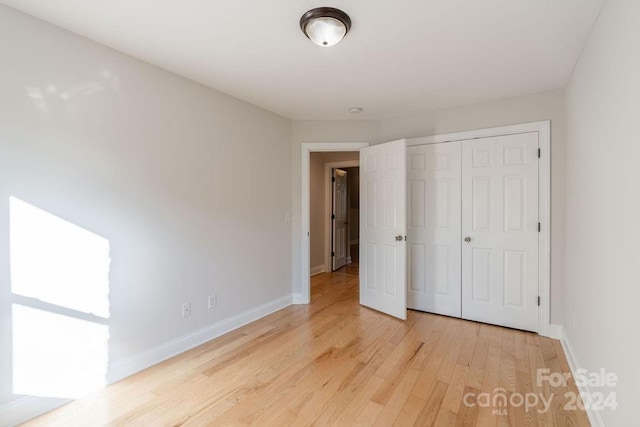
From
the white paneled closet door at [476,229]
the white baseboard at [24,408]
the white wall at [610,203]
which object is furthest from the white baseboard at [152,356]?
the white wall at [610,203]

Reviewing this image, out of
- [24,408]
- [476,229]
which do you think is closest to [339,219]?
[476,229]

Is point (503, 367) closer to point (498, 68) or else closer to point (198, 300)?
point (498, 68)

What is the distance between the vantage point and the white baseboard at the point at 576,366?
162cm

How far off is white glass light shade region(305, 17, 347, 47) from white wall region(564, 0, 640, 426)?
1.32 meters

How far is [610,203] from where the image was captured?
1534 mm

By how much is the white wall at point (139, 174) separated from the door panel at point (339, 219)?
2.42 meters

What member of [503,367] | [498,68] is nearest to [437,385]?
[503,367]

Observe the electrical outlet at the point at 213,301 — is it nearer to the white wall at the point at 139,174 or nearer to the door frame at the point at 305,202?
the white wall at the point at 139,174

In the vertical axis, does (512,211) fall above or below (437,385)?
above

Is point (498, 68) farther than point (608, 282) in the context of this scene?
Yes

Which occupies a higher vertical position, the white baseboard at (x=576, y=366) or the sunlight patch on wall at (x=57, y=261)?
the sunlight patch on wall at (x=57, y=261)

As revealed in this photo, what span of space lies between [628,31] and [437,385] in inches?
86.5

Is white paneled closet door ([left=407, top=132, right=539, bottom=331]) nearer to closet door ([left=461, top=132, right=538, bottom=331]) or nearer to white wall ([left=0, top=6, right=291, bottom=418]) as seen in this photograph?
closet door ([left=461, top=132, right=538, bottom=331])

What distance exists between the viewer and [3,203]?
66.0 inches
